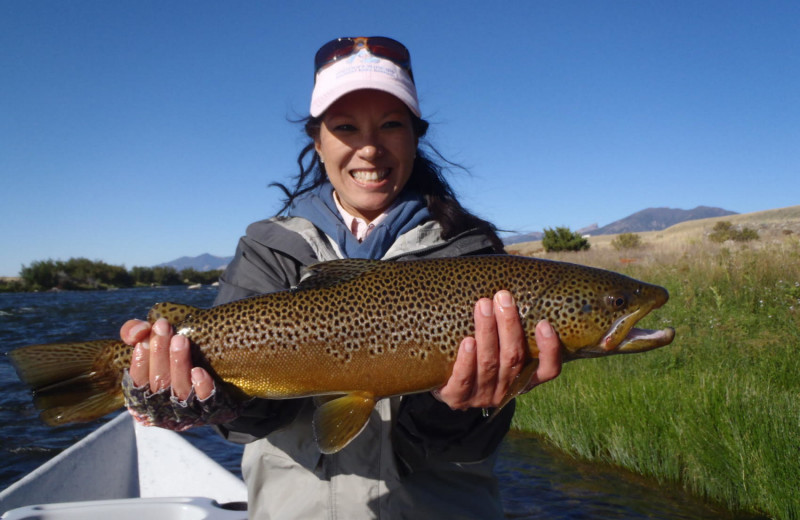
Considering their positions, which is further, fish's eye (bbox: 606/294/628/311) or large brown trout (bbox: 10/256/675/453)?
fish's eye (bbox: 606/294/628/311)

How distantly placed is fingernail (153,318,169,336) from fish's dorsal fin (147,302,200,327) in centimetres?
8

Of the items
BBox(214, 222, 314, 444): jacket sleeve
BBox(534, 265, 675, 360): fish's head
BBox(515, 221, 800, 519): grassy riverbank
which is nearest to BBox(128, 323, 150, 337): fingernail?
BBox(214, 222, 314, 444): jacket sleeve

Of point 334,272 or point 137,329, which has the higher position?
point 334,272

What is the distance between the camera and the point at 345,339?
8.70ft

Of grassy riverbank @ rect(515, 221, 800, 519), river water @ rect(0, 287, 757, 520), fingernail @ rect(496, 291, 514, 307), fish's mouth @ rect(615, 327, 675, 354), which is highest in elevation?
fingernail @ rect(496, 291, 514, 307)

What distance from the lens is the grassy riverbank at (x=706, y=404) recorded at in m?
4.90

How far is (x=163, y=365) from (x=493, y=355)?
1522mm

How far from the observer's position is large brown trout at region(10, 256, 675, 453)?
8.43 feet

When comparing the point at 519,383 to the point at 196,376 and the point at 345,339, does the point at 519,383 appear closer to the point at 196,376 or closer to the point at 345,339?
the point at 345,339

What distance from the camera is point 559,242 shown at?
1644 inches

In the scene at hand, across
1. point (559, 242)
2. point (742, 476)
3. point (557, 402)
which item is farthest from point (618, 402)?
point (559, 242)

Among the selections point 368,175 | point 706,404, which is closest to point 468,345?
point 368,175

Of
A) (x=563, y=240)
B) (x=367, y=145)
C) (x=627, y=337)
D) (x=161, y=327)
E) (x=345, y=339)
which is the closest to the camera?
(x=161, y=327)

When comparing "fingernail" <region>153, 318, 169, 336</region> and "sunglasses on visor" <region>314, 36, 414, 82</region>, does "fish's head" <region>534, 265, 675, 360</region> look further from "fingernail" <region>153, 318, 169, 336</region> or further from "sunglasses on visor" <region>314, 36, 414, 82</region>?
"fingernail" <region>153, 318, 169, 336</region>
